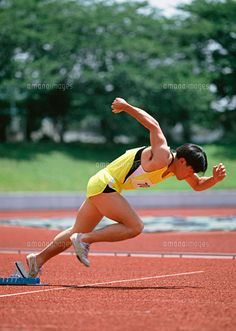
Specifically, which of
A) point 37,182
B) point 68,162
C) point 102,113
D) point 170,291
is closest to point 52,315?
point 170,291

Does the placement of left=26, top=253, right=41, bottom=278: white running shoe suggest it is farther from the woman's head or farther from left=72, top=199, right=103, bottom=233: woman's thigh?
the woman's head

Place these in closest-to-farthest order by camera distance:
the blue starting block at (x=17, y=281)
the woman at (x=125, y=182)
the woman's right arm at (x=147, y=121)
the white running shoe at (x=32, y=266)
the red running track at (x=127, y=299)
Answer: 1. the red running track at (x=127, y=299)
2. the woman's right arm at (x=147, y=121)
3. the woman at (x=125, y=182)
4. the blue starting block at (x=17, y=281)
5. the white running shoe at (x=32, y=266)

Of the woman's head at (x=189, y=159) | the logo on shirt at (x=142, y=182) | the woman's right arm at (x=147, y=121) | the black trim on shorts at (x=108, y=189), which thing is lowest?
the black trim on shorts at (x=108, y=189)

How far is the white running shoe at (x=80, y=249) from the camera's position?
8627mm

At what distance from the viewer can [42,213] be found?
26359 mm

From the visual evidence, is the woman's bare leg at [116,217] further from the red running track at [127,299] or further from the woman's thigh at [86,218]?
the red running track at [127,299]

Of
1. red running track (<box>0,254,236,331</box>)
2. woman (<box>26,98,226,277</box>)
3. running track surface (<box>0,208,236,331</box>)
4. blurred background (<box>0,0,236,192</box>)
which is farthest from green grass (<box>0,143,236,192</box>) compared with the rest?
woman (<box>26,98,226,277</box>)

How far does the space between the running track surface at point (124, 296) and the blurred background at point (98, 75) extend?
1059 inches

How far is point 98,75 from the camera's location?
139ft

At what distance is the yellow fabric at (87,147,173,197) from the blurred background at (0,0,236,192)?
2961 cm

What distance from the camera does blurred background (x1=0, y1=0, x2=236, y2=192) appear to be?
41219mm

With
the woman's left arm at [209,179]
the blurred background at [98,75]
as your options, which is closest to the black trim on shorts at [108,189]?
the woman's left arm at [209,179]

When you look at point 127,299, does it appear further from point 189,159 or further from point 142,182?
point 189,159

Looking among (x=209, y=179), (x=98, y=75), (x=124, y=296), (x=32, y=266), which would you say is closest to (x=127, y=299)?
(x=124, y=296)
